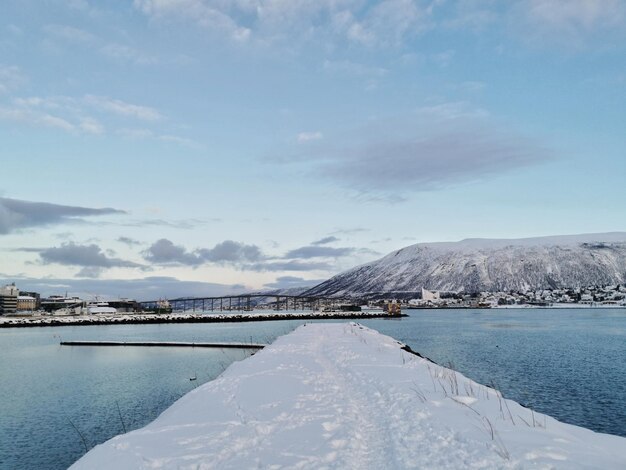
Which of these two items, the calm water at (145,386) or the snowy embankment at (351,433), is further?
the calm water at (145,386)

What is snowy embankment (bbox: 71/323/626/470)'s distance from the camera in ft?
31.1

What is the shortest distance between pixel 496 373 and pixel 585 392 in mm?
7322

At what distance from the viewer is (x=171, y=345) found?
63812 mm

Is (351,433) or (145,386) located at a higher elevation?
(351,433)

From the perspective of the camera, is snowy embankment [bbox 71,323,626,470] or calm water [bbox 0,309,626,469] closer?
snowy embankment [bbox 71,323,626,470]

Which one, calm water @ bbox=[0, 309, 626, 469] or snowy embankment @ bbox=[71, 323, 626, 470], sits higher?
snowy embankment @ bbox=[71, 323, 626, 470]

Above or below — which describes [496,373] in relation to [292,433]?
below

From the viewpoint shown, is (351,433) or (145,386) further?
(145,386)

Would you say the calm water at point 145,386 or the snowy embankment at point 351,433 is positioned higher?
the snowy embankment at point 351,433

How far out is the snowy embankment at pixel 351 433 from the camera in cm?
948

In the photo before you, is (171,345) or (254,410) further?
(171,345)

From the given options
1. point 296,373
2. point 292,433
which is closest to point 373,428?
point 292,433

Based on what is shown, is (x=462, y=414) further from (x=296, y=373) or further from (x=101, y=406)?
(x=101, y=406)

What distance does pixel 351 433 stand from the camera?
11.7 meters
